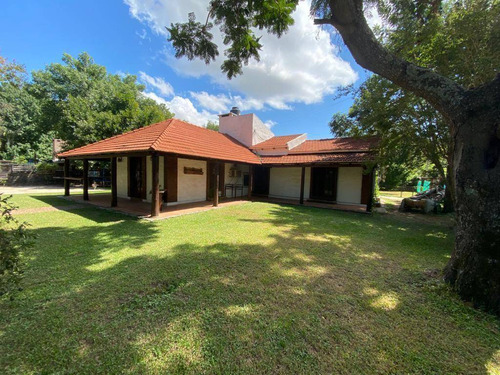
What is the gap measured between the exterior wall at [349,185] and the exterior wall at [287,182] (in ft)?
6.57

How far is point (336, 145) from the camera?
13.9 m

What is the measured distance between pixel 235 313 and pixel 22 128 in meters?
36.7

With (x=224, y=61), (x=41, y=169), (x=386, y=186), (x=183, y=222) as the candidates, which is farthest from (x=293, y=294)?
(x=386, y=186)

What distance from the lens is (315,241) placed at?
18.5 feet

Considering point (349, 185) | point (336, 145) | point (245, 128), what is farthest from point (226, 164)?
point (349, 185)

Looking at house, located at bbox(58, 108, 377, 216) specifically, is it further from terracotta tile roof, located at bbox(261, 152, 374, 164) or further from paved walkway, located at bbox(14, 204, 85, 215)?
paved walkway, located at bbox(14, 204, 85, 215)

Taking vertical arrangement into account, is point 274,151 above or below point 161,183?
above

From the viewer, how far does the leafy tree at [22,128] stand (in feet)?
78.2

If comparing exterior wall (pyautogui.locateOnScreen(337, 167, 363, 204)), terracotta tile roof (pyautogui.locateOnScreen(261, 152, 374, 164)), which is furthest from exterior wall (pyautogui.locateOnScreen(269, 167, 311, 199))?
exterior wall (pyautogui.locateOnScreen(337, 167, 363, 204))

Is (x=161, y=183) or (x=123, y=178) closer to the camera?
(x=161, y=183)

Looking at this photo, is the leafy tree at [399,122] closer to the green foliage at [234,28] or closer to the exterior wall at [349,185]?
the exterior wall at [349,185]

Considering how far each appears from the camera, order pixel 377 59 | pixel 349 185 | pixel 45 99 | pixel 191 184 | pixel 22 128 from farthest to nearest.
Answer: pixel 22 128 < pixel 45 99 < pixel 349 185 < pixel 191 184 < pixel 377 59

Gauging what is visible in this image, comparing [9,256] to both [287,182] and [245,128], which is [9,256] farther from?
[245,128]

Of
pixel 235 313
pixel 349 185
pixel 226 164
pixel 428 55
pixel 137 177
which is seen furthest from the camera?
pixel 226 164
